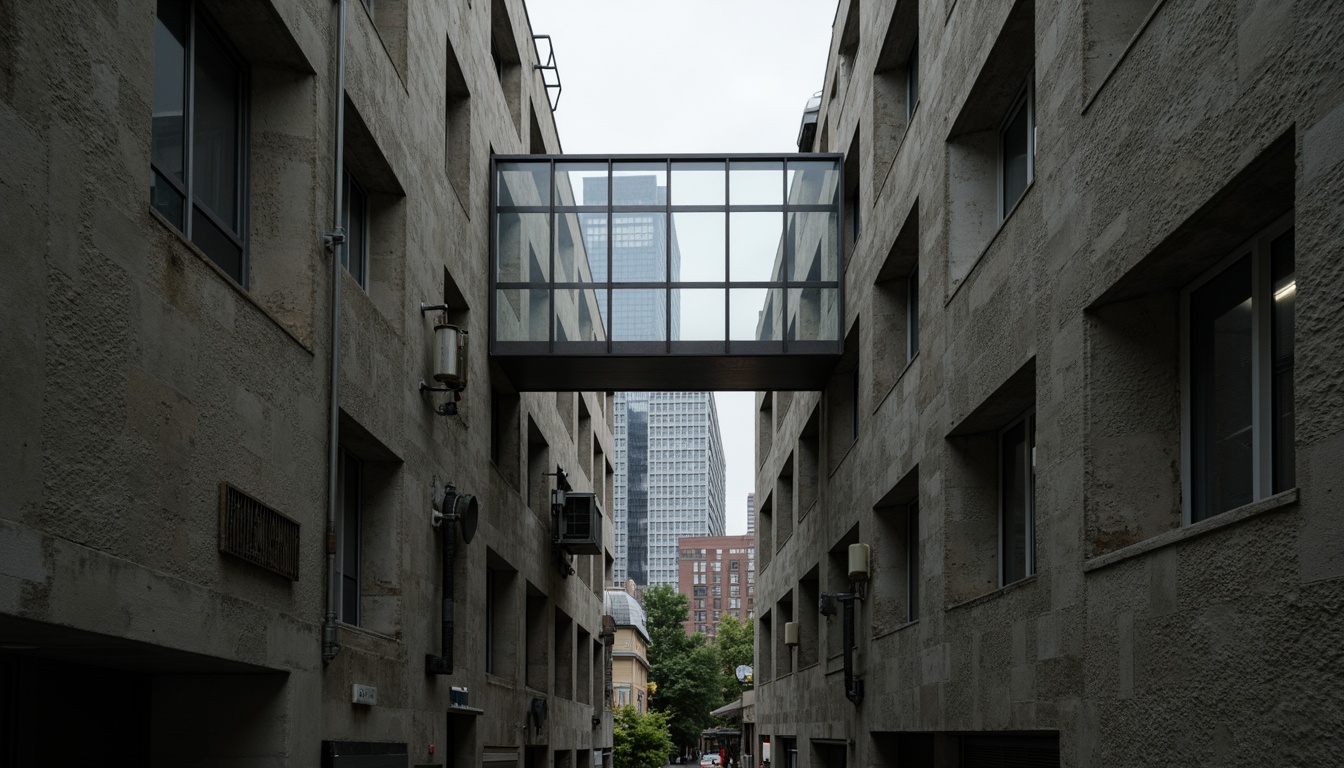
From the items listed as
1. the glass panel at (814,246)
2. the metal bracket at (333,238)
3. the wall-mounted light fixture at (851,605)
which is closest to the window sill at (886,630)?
the wall-mounted light fixture at (851,605)

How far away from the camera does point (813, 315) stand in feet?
66.0

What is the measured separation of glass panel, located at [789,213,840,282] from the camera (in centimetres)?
2022

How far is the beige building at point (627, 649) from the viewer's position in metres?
69.3

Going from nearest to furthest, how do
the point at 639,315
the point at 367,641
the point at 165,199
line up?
the point at 165,199 < the point at 367,641 < the point at 639,315

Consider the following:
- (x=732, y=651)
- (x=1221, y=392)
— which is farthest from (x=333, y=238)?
(x=732, y=651)

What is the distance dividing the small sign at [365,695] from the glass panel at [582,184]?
1033 centimetres

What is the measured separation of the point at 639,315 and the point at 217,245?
1069 centimetres

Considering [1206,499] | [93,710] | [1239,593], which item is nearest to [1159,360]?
[1206,499]

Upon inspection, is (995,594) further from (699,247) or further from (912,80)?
(699,247)

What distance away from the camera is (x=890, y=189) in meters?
16.9

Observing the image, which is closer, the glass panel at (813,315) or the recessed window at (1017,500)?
the recessed window at (1017,500)

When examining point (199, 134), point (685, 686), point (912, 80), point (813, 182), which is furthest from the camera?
point (685, 686)

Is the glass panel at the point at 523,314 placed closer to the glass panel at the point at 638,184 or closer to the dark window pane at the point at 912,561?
the glass panel at the point at 638,184

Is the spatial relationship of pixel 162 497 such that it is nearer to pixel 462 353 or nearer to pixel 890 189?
pixel 462 353
